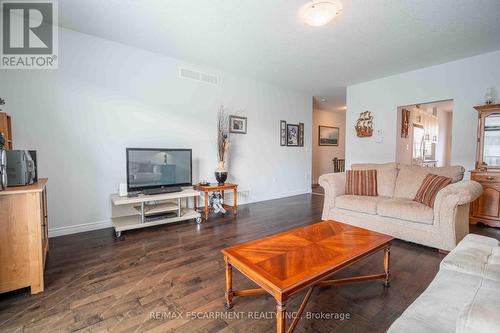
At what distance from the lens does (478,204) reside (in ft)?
11.1

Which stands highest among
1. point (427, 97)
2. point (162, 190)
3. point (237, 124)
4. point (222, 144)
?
point (427, 97)

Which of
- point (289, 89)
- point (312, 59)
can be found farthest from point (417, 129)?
point (312, 59)

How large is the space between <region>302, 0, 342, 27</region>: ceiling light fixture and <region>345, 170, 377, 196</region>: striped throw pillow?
209cm

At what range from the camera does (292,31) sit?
2861 millimetres

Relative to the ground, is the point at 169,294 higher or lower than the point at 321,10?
lower

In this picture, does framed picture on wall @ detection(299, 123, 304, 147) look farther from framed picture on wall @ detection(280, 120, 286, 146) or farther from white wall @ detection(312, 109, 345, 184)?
white wall @ detection(312, 109, 345, 184)

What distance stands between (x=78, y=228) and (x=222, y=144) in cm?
235

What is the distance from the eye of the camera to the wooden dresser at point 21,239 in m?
1.67

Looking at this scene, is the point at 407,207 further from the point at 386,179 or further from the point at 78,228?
the point at 78,228

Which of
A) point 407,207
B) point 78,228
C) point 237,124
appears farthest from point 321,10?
point 78,228

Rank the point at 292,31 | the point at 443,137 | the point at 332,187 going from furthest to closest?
the point at 443,137, the point at 332,187, the point at 292,31

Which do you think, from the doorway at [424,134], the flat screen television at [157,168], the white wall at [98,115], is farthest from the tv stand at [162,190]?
the doorway at [424,134]

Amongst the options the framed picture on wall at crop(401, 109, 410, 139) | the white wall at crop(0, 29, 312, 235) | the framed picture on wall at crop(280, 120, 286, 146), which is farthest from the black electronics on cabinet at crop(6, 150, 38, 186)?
the framed picture on wall at crop(401, 109, 410, 139)

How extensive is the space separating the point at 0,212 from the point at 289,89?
16.7ft
